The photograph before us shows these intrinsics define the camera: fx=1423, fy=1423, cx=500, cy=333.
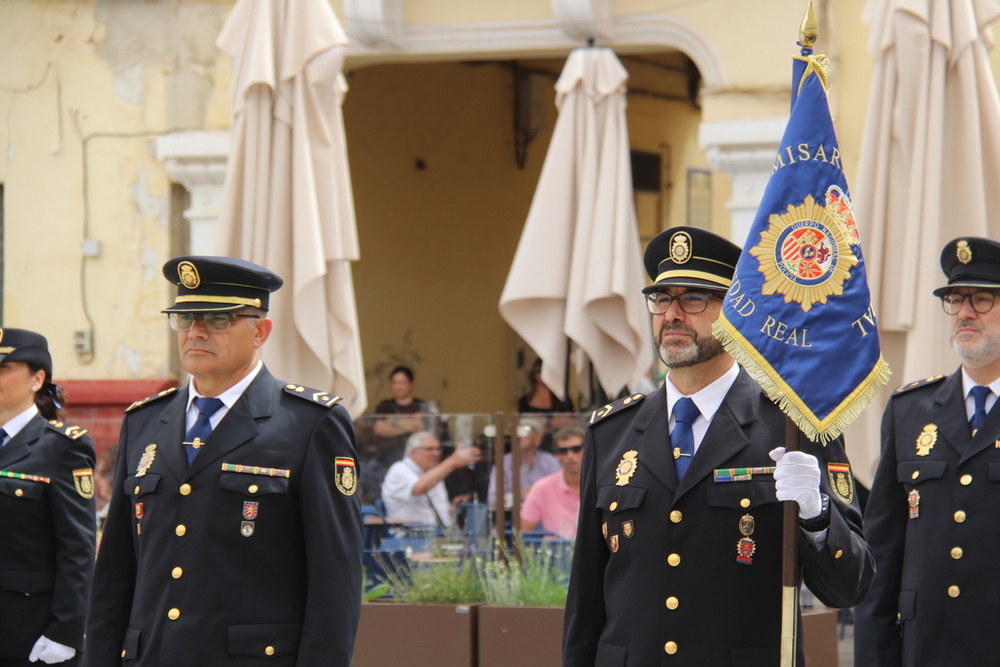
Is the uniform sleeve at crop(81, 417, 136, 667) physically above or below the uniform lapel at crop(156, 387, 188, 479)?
below

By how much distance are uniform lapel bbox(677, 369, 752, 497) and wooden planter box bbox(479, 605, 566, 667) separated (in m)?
2.79

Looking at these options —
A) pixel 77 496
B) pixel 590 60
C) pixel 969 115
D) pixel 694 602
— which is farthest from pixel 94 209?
pixel 694 602

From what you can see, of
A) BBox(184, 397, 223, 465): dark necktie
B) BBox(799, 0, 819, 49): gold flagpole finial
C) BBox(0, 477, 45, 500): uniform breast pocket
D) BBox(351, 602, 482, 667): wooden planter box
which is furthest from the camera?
BBox(351, 602, 482, 667): wooden planter box

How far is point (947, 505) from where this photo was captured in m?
4.48

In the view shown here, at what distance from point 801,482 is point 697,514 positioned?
39 centimetres

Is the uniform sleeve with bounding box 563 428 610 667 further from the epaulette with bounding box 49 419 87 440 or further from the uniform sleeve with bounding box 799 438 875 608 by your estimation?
the epaulette with bounding box 49 419 87 440

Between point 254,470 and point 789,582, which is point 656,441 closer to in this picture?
A: point 789,582

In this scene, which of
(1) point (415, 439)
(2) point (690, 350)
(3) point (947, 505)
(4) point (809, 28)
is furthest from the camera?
(1) point (415, 439)

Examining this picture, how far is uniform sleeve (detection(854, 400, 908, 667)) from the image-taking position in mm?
4633

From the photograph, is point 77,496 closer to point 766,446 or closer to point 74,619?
point 74,619

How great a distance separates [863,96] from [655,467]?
246 inches

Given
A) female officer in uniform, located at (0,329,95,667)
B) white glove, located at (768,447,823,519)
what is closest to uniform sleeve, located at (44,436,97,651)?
female officer in uniform, located at (0,329,95,667)

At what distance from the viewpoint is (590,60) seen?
875 cm

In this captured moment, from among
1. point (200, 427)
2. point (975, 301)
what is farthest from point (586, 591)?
point (975, 301)
